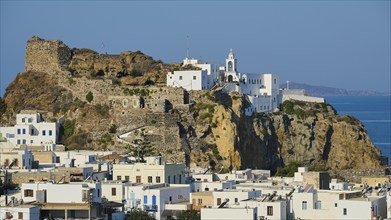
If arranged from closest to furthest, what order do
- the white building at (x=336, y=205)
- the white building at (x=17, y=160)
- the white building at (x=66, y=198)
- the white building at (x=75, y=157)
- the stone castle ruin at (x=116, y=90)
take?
the white building at (x=336, y=205), the white building at (x=66, y=198), the white building at (x=17, y=160), the white building at (x=75, y=157), the stone castle ruin at (x=116, y=90)

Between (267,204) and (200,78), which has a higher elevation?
(200,78)

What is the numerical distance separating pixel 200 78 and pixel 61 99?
28.1ft

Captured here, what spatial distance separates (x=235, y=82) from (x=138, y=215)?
37.3m

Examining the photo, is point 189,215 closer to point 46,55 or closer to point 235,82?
point 235,82

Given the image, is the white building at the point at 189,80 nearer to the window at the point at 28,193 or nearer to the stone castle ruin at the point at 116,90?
the stone castle ruin at the point at 116,90

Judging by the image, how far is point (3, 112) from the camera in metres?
94.4

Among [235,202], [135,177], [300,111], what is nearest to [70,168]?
[135,177]

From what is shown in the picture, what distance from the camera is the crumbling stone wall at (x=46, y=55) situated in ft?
315

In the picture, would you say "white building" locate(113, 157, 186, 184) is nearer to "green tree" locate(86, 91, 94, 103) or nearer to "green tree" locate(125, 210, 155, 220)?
"green tree" locate(125, 210, 155, 220)

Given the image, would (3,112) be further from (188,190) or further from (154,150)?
(188,190)

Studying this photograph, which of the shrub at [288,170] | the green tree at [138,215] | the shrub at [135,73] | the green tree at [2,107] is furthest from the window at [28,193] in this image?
the shrub at [135,73]

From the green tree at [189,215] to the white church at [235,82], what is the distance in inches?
1276

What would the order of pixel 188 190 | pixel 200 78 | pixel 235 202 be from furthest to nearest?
pixel 200 78 → pixel 188 190 → pixel 235 202

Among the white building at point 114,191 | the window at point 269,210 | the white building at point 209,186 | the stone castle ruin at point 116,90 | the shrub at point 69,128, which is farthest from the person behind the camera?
the shrub at point 69,128
